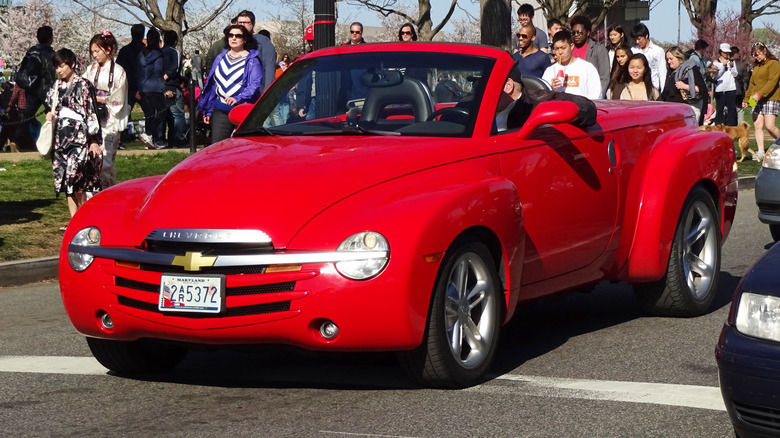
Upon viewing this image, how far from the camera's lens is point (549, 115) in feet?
21.6

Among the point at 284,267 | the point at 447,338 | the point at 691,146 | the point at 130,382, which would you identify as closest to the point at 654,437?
the point at 447,338

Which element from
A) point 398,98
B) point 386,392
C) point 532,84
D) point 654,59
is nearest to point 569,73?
point 654,59

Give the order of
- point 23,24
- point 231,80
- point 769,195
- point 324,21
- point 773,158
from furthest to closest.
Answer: point 23,24 < point 231,80 < point 324,21 < point 773,158 < point 769,195

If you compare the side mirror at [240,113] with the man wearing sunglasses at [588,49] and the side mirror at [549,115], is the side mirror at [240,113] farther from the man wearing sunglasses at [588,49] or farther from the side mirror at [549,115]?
the man wearing sunglasses at [588,49]

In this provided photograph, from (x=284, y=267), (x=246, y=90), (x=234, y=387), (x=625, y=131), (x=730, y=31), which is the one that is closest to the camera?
(x=284, y=267)

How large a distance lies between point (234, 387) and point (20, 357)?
157cm

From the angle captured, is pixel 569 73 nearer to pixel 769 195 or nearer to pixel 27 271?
pixel 769 195

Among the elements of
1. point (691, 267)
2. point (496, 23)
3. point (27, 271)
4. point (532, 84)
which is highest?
point (496, 23)

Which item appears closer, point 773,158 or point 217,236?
point 217,236

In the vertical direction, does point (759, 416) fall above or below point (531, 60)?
below

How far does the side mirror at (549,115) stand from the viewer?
21.5ft

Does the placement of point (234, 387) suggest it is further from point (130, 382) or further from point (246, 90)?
point (246, 90)

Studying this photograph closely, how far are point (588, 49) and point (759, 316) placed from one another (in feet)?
32.6

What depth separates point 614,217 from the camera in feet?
24.0
